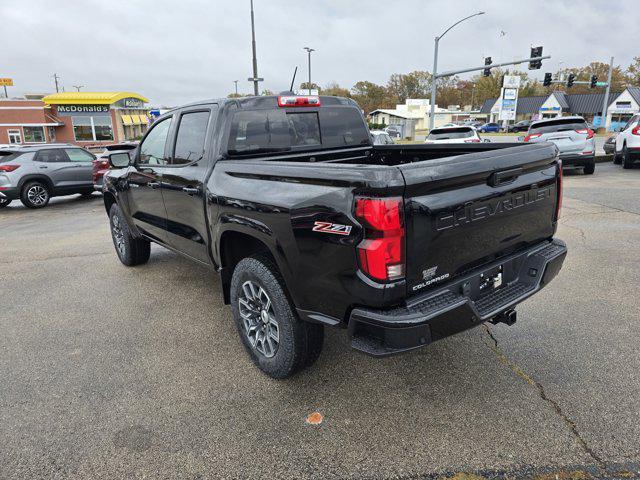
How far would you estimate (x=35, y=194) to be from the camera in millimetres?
12102

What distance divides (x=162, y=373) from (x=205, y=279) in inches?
82.2

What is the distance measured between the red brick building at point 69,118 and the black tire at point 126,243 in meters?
38.3

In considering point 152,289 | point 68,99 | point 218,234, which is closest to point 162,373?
point 218,234

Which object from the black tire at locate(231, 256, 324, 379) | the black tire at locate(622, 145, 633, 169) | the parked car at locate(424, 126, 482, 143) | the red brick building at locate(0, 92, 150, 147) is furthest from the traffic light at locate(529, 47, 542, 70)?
the red brick building at locate(0, 92, 150, 147)

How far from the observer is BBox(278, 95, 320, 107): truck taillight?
3.85m

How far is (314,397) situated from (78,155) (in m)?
12.6

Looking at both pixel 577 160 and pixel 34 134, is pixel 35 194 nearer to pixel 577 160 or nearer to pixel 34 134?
pixel 577 160

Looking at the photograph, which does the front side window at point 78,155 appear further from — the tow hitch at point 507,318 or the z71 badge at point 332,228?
the tow hitch at point 507,318

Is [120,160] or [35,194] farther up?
[120,160]

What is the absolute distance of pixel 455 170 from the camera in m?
2.41

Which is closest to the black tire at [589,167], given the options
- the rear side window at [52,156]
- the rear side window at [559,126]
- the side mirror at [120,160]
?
the rear side window at [559,126]

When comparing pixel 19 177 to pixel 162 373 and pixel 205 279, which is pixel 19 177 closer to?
pixel 205 279

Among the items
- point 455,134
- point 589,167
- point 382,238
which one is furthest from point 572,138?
point 382,238

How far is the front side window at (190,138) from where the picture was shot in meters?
3.75
